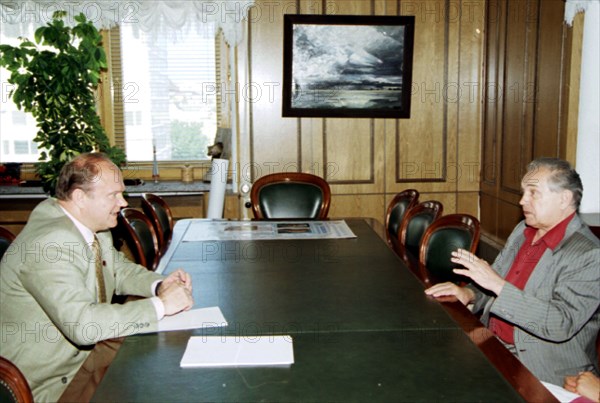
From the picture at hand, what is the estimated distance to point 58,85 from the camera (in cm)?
380

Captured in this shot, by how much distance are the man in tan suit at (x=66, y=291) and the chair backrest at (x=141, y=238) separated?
1.60ft

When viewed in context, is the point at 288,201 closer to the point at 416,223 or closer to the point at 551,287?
the point at 416,223

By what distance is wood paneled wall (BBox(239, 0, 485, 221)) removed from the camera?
5.04m

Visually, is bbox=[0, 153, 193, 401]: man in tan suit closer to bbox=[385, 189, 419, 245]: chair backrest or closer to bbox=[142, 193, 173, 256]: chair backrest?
bbox=[142, 193, 173, 256]: chair backrest

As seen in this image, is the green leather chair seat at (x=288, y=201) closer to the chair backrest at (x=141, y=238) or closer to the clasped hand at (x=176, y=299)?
the chair backrest at (x=141, y=238)

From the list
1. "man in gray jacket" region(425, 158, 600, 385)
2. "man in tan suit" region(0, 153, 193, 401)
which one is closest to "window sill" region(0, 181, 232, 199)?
A: "man in tan suit" region(0, 153, 193, 401)

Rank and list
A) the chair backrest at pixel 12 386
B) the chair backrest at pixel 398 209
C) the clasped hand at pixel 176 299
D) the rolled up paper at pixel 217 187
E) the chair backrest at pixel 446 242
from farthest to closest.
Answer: the rolled up paper at pixel 217 187
the chair backrest at pixel 398 209
the chair backrest at pixel 446 242
the clasped hand at pixel 176 299
the chair backrest at pixel 12 386

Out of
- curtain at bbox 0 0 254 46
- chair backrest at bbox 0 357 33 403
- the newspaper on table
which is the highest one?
curtain at bbox 0 0 254 46

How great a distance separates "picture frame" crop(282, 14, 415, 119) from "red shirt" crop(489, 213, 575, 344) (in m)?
2.90

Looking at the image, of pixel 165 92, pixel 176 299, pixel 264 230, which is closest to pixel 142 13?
pixel 165 92

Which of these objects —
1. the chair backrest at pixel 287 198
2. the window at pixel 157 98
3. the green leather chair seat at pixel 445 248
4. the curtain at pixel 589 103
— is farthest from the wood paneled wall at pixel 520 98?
the window at pixel 157 98

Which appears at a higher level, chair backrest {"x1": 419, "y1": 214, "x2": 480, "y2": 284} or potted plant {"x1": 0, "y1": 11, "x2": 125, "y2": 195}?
potted plant {"x1": 0, "y1": 11, "x2": 125, "y2": 195}

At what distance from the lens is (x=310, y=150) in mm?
5148

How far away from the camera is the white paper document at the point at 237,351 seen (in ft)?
5.00
